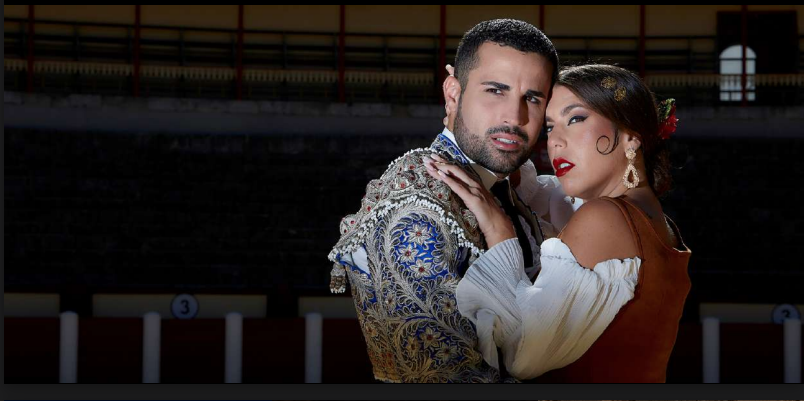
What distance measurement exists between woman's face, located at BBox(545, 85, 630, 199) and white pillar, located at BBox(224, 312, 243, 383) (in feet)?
17.5

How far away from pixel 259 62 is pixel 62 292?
5.55 meters

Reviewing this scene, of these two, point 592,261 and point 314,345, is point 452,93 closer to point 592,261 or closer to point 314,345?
point 592,261

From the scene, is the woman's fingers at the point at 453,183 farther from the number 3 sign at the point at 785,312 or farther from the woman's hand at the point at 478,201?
the number 3 sign at the point at 785,312

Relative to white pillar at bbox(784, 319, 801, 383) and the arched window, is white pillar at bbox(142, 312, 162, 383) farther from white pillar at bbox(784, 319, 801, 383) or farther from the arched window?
the arched window

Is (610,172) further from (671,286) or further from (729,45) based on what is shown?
(729,45)

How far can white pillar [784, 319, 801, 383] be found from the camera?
719 centimetres

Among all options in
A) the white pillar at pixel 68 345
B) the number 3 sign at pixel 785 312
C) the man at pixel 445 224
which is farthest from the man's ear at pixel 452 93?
the number 3 sign at pixel 785 312

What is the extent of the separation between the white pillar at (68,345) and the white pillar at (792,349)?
14.3 feet

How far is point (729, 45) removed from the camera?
1265 cm

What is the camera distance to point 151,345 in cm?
711

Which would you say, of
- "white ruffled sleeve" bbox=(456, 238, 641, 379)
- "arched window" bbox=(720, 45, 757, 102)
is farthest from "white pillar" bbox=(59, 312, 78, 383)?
"arched window" bbox=(720, 45, 757, 102)

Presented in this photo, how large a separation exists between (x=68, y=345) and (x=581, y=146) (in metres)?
5.70

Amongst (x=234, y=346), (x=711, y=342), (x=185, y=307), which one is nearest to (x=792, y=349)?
(x=711, y=342)

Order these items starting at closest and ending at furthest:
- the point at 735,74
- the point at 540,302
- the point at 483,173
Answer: the point at 540,302 → the point at 483,173 → the point at 735,74
